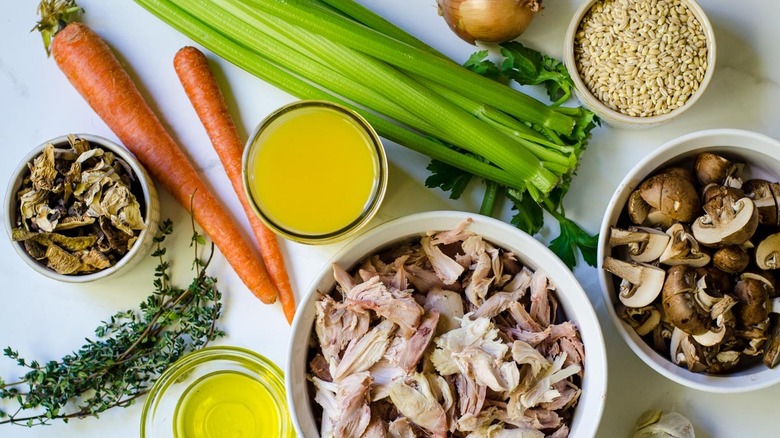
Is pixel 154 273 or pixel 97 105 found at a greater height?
pixel 97 105

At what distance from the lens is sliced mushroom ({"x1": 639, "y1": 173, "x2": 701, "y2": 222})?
1571 millimetres

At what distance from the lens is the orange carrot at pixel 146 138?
1.84 m

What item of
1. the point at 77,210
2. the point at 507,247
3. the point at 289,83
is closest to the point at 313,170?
the point at 289,83

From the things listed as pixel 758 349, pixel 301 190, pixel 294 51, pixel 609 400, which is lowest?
pixel 609 400

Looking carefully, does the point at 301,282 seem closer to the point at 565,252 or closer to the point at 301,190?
the point at 301,190

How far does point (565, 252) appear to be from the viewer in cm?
173

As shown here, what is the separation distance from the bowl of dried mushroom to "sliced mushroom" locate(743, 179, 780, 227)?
4.63ft

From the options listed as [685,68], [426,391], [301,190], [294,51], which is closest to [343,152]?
[301,190]

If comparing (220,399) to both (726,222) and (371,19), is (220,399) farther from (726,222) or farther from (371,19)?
(726,222)

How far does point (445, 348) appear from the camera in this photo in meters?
1.51

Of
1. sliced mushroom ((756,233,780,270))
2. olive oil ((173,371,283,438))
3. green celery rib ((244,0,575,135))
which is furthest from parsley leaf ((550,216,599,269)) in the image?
olive oil ((173,371,283,438))

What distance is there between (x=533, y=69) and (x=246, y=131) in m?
0.76

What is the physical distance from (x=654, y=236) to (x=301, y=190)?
80cm

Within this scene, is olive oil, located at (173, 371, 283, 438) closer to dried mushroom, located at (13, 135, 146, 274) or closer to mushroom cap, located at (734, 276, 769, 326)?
dried mushroom, located at (13, 135, 146, 274)
